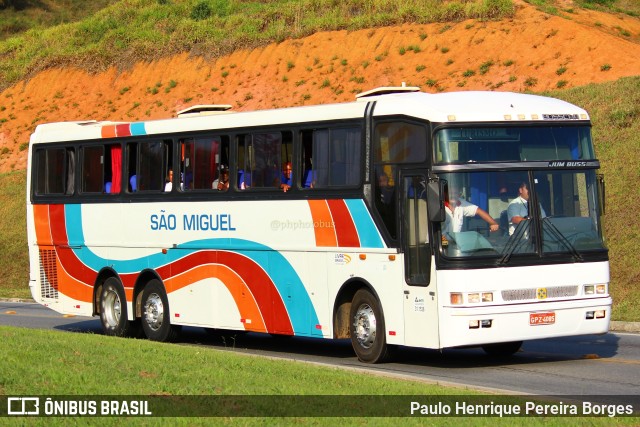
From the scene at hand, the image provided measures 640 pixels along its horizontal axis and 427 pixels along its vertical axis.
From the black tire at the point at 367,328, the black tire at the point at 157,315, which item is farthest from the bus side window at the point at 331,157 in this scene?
the black tire at the point at 157,315

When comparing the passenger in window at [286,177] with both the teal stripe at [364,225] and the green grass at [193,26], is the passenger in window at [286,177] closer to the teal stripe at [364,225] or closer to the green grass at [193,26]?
the teal stripe at [364,225]

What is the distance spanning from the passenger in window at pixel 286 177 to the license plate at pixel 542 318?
445 cm

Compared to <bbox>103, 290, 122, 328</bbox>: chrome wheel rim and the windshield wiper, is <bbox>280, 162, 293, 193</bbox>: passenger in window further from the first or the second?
<bbox>103, 290, 122, 328</bbox>: chrome wheel rim

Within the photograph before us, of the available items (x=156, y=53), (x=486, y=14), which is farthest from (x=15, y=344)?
(x=156, y=53)

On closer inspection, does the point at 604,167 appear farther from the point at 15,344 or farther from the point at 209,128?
the point at 15,344

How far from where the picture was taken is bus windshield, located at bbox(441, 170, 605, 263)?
1455 cm

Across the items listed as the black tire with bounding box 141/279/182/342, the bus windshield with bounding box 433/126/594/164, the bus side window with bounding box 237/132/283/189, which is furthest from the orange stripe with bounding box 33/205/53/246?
the bus windshield with bounding box 433/126/594/164

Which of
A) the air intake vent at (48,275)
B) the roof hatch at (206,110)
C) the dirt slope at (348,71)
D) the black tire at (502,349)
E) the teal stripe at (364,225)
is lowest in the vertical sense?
the black tire at (502,349)

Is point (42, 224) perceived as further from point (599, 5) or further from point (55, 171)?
point (599, 5)

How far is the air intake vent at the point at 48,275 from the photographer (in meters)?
22.5

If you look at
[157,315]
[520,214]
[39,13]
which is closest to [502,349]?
[520,214]

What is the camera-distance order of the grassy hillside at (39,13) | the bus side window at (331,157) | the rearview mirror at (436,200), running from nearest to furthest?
1. the rearview mirror at (436,200)
2. the bus side window at (331,157)
3. the grassy hillside at (39,13)

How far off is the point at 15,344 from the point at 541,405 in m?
6.85

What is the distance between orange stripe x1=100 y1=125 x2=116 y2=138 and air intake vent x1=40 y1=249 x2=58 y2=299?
9.09 feet
